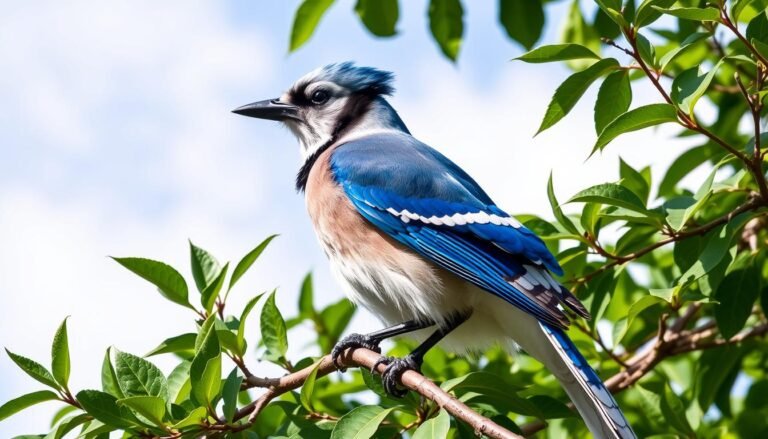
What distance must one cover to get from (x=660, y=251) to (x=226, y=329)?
2.58 m

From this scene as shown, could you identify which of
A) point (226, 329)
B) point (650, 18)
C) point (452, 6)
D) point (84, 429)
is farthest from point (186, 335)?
point (452, 6)

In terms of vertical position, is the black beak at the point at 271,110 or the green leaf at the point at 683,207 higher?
the black beak at the point at 271,110

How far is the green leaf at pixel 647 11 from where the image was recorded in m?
3.20

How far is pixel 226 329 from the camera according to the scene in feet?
11.2

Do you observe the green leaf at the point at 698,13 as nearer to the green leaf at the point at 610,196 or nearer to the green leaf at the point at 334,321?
the green leaf at the point at 610,196

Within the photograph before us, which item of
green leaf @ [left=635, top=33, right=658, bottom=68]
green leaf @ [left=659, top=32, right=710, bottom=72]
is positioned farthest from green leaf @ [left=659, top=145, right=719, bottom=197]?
green leaf @ [left=635, top=33, right=658, bottom=68]

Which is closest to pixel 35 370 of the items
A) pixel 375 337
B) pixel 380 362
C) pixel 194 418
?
pixel 194 418

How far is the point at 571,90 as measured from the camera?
3.47 metres

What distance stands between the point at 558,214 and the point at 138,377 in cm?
161

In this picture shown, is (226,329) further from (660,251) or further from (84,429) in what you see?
(660,251)

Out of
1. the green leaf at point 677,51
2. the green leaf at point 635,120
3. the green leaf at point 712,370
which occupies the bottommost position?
the green leaf at point 712,370

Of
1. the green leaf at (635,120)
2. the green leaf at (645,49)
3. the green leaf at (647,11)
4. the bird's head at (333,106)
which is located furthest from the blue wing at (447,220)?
the green leaf at (647,11)

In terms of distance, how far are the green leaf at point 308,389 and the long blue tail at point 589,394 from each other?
37.8 inches

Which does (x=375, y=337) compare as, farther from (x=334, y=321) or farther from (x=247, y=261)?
(x=247, y=261)
